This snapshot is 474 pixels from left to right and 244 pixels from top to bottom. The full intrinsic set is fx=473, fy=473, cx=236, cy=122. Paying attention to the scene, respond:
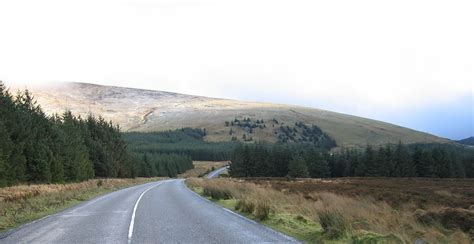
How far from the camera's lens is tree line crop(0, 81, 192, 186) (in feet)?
152

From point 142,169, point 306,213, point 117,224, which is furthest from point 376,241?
point 142,169

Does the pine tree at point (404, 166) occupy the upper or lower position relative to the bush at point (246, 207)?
lower

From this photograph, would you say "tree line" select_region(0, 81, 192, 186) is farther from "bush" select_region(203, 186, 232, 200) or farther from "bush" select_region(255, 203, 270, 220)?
"bush" select_region(255, 203, 270, 220)

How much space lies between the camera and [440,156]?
105 meters

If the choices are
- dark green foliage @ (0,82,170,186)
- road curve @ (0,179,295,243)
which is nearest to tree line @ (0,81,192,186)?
dark green foliage @ (0,82,170,186)

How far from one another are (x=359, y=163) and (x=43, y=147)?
256ft

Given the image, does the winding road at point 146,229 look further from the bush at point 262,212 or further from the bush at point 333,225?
the bush at point 333,225

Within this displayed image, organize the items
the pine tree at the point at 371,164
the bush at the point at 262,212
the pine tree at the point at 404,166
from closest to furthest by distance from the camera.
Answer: the bush at the point at 262,212
the pine tree at the point at 404,166
the pine tree at the point at 371,164

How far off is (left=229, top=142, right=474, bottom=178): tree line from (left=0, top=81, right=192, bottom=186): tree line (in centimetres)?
3979

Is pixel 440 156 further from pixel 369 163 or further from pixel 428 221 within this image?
pixel 428 221

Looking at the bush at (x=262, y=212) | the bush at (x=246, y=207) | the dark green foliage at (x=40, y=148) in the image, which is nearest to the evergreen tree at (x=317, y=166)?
the dark green foliage at (x=40, y=148)

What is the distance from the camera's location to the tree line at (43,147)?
46.2m

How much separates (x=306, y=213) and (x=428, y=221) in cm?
490

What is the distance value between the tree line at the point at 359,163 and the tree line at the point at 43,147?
39.8 metres
